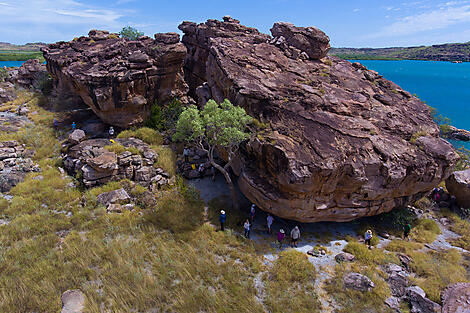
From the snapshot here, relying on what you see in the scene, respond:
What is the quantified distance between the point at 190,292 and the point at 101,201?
10.1m

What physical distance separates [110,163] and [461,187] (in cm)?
2852

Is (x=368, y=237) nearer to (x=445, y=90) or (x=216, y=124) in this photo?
(x=216, y=124)

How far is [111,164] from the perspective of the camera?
18812 mm

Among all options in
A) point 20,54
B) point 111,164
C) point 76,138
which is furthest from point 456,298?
point 20,54

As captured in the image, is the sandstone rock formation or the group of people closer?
the group of people

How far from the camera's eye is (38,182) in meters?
18.6

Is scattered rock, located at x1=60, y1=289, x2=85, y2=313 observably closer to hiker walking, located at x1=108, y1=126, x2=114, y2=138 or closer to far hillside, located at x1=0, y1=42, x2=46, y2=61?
hiker walking, located at x1=108, y1=126, x2=114, y2=138

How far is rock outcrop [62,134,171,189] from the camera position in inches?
738

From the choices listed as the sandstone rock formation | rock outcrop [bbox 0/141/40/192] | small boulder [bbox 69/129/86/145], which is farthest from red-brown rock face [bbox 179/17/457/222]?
the sandstone rock formation

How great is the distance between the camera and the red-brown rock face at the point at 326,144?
588 inches

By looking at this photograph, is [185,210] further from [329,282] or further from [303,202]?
[329,282]

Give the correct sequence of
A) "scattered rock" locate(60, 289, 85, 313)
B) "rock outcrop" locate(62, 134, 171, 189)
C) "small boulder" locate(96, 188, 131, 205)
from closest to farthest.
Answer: "scattered rock" locate(60, 289, 85, 313) → "small boulder" locate(96, 188, 131, 205) → "rock outcrop" locate(62, 134, 171, 189)

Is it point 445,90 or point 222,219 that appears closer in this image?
point 222,219

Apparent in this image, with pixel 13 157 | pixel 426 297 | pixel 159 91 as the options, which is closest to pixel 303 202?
pixel 426 297
